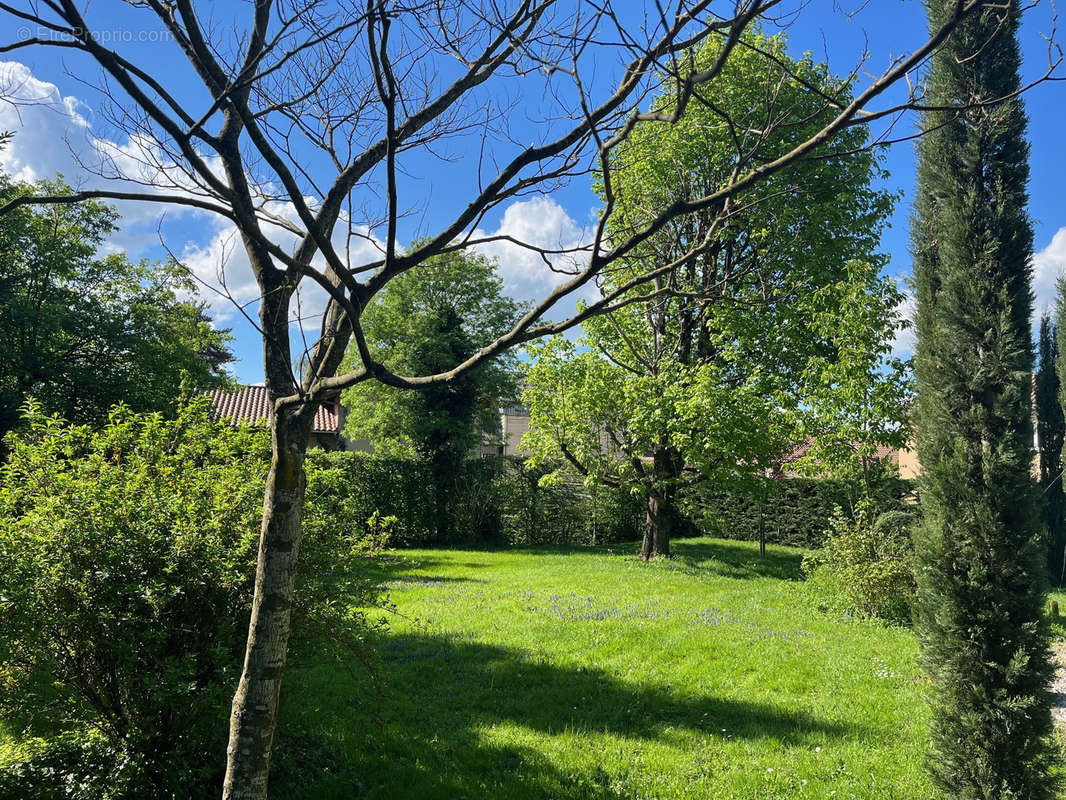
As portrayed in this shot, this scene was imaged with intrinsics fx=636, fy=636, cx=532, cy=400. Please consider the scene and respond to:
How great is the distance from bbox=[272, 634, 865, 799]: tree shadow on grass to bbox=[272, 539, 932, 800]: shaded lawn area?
2cm

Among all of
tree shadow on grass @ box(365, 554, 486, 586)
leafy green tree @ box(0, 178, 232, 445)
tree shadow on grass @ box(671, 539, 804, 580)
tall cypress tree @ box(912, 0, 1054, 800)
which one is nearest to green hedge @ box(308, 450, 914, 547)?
tree shadow on grass @ box(671, 539, 804, 580)

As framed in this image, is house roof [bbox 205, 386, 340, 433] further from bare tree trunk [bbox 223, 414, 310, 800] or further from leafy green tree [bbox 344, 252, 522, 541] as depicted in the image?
bare tree trunk [bbox 223, 414, 310, 800]

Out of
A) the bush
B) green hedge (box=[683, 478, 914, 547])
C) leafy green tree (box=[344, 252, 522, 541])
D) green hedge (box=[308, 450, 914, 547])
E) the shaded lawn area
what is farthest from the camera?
leafy green tree (box=[344, 252, 522, 541])

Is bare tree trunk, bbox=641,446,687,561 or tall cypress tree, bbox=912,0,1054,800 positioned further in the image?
bare tree trunk, bbox=641,446,687,561

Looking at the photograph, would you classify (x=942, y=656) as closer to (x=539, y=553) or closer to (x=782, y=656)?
(x=782, y=656)

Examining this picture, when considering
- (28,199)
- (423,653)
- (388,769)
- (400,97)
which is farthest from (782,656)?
(28,199)

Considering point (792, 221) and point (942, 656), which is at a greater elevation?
point (792, 221)

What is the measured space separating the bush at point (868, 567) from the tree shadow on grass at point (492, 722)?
161 inches

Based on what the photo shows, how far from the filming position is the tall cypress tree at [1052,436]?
654 inches

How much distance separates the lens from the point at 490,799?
13.4ft

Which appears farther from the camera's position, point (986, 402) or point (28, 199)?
point (986, 402)

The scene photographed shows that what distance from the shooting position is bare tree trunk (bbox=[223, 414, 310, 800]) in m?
2.72

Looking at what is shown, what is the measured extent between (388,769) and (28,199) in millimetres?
4043

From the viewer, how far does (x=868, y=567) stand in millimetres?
8812
